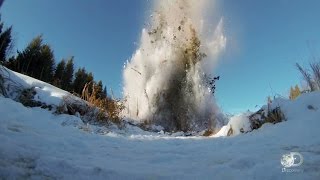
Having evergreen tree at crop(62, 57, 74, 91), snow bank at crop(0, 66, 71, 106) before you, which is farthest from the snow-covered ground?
evergreen tree at crop(62, 57, 74, 91)

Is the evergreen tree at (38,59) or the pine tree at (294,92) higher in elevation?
the evergreen tree at (38,59)

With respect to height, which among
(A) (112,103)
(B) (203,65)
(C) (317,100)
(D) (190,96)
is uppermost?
(B) (203,65)

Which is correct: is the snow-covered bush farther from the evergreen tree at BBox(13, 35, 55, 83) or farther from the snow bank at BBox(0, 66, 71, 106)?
the evergreen tree at BBox(13, 35, 55, 83)

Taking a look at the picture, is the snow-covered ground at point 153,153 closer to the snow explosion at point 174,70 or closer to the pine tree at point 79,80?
the snow explosion at point 174,70

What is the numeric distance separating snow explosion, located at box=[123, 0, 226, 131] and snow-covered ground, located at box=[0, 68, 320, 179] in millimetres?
7563

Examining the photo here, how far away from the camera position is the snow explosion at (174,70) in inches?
490

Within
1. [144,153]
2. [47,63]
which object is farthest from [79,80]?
[144,153]

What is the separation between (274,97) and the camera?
578cm

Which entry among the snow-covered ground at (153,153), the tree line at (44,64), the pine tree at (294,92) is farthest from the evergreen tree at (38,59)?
the snow-covered ground at (153,153)

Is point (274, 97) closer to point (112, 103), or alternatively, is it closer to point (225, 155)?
point (225, 155)

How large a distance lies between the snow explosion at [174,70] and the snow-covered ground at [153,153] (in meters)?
7.56

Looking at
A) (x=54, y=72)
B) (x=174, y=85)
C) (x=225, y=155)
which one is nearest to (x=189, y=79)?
(x=174, y=85)

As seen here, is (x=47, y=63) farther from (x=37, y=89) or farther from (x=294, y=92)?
(x=294, y=92)

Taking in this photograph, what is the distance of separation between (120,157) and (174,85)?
32.1 ft
